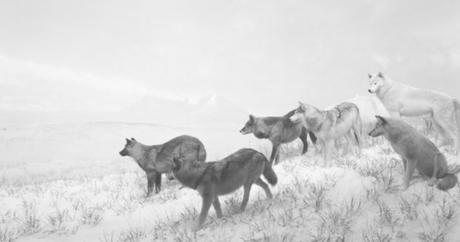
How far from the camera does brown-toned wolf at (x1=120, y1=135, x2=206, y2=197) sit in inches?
311

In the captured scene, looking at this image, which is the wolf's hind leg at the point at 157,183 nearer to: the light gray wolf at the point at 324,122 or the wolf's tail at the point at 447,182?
the light gray wolf at the point at 324,122

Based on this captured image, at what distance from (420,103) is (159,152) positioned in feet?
21.7

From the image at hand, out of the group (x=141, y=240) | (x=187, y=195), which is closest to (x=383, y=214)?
(x=141, y=240)

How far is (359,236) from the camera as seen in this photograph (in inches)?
138

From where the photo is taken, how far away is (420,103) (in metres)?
7.98

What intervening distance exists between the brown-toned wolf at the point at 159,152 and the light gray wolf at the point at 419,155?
4560mm

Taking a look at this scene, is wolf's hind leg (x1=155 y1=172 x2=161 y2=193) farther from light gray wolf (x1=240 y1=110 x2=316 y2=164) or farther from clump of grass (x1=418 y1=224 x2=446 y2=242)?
clump of grass (x1=418 y1=224 x2=446 y2=242)

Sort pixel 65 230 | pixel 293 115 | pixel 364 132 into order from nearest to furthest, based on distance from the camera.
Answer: pixel 65 230, pixel 293 115, pixel 364 132

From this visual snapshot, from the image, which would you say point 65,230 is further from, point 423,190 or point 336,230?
point 423,190

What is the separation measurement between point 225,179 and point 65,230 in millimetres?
3148

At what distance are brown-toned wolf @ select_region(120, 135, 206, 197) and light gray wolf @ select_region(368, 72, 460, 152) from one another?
4.95 m

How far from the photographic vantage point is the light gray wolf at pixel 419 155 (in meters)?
3.99

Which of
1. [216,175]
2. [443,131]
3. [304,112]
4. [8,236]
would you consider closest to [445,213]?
[216,175]

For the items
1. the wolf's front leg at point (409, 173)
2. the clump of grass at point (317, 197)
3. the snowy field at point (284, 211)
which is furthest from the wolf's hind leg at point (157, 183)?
the wolf's front leg at point (409, 173)
